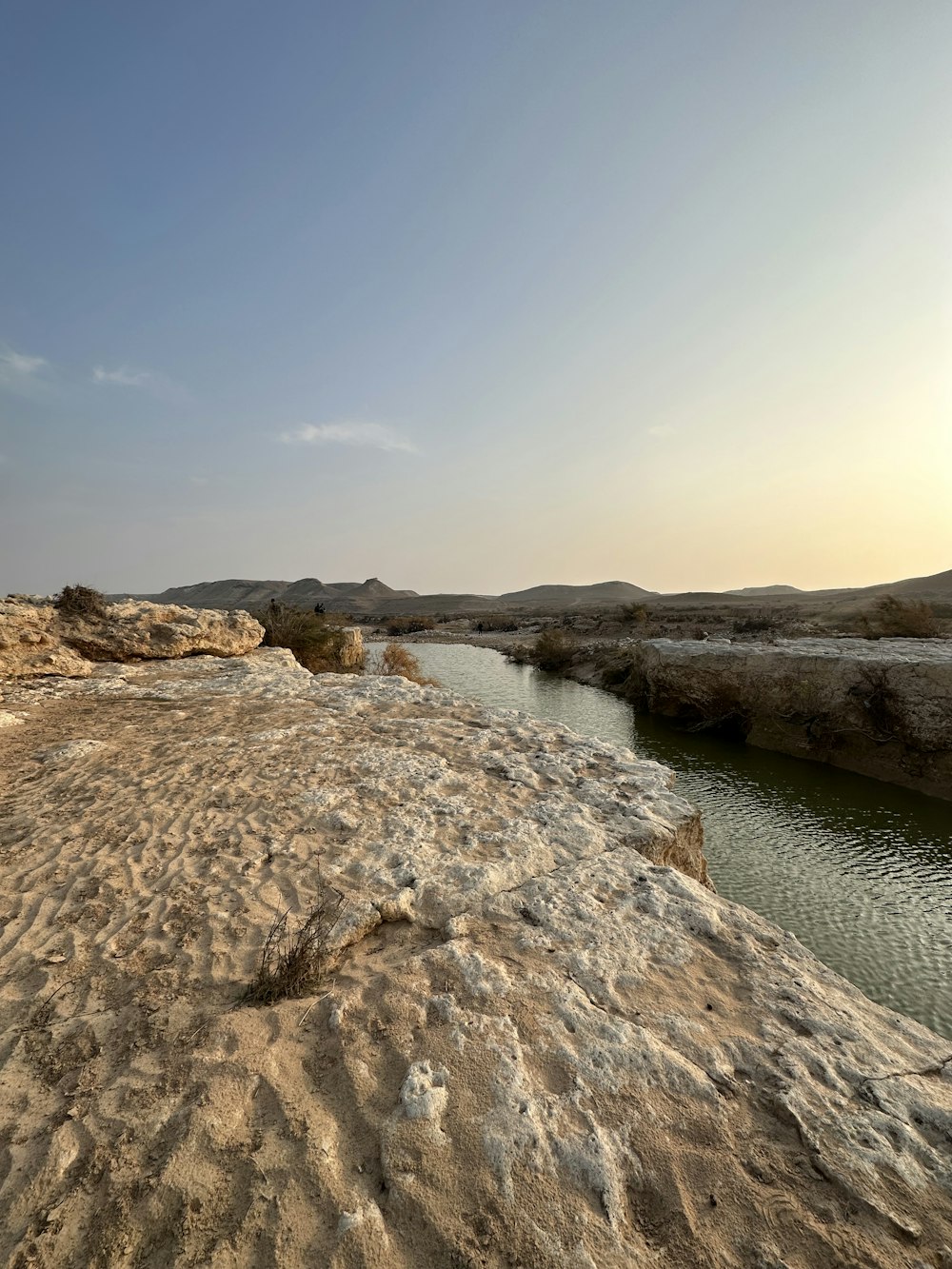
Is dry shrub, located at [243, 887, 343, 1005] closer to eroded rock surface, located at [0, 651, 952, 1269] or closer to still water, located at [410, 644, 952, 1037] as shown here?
eroded rock surface, located at [0, 651, 952, 1269]

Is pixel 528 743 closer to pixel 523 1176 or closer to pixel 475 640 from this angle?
pixel 523 1176

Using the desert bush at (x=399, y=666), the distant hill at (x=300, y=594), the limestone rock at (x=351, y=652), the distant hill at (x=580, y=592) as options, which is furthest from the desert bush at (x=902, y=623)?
the distant hill at (x=580, y=592)

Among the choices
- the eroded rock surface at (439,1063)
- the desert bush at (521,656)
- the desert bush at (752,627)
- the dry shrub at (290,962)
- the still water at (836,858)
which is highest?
the desert bush at (752,627)

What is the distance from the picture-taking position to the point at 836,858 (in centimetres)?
700

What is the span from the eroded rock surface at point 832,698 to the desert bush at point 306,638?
909 cm

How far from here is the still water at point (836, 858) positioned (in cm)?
499

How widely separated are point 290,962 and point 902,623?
19.8 metres

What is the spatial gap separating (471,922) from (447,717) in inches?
164

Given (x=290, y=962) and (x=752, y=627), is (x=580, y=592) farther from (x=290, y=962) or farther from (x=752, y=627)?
(x=290, y=962)

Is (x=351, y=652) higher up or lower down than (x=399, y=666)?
higher up

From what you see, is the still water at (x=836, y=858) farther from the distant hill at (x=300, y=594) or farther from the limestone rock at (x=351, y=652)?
the distant hill at (x=300, y=594)

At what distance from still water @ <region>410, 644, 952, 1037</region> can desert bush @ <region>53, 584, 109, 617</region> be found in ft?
35.0

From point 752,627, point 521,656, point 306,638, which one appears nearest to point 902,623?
point 752,627

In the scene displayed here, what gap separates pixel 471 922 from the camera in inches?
121
